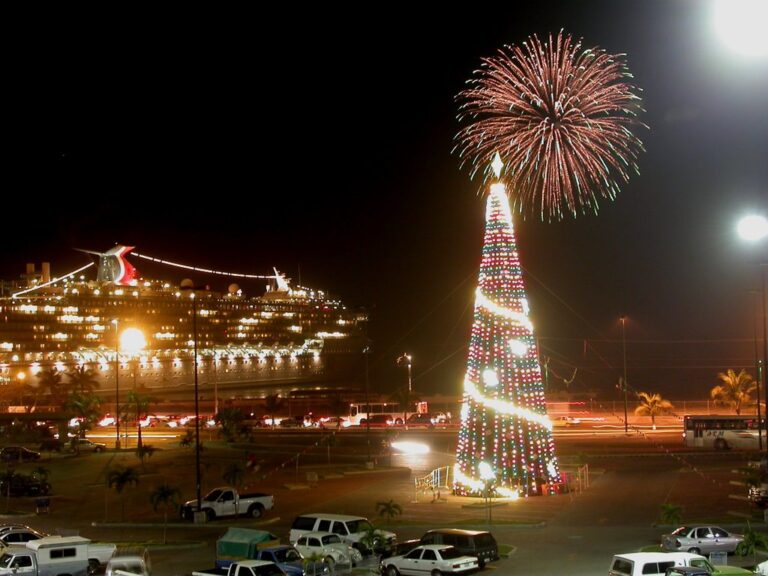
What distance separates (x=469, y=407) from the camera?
2019cm

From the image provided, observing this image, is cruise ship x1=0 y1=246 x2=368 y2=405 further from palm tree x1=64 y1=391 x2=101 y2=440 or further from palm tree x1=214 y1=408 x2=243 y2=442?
palm tree x1=214 y1=408 x2=243 y2=442

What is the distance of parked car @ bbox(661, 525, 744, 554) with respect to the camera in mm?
14445

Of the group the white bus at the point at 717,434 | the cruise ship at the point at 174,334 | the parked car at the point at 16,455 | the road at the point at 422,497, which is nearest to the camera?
the road at the point at 422,497

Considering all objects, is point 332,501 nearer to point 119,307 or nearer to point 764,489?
point 764,489

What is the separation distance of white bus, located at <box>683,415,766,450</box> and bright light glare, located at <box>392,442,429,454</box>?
8.69 m

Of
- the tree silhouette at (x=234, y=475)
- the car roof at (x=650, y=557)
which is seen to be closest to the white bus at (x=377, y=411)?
the tree silhouette at (x=234, y=475)

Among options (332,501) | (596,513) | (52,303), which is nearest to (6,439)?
(332,501)

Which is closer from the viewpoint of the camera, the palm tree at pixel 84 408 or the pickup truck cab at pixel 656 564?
the pickup truck cab at pixel 656 564

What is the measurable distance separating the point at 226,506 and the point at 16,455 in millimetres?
15200

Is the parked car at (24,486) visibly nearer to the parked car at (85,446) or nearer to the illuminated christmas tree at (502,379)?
the parked car at (85,446)

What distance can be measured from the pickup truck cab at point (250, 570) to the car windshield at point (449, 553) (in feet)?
7.87

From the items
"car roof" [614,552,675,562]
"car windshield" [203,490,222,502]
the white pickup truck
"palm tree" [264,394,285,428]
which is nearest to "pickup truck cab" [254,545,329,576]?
"car roof" [614,552,675,562]

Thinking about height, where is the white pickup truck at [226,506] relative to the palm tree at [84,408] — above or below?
below

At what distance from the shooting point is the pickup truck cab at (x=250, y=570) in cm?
1247
